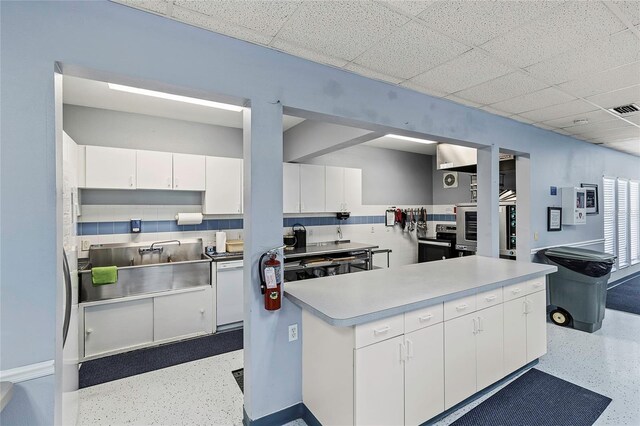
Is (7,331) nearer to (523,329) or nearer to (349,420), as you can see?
(349,420)

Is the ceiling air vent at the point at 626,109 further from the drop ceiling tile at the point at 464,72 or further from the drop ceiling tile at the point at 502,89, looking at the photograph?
the drop ceiling tile at the point at 464,72

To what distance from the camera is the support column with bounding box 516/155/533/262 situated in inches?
152

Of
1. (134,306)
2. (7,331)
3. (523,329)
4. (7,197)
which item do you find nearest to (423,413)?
(523,329)

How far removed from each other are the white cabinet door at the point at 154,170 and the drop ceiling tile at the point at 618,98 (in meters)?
4.75

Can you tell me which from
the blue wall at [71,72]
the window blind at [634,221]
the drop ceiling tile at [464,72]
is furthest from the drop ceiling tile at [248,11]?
the window blind at [634,221]

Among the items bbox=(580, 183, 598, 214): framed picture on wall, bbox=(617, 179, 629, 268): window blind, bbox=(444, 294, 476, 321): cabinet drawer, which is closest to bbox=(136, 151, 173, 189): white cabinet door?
bbox=(444, 294, 476, 321): cabinet drawer

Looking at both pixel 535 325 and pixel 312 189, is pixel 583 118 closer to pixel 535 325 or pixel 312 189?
pixel 535 325

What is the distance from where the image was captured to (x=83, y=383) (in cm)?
263

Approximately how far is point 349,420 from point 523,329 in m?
1.93

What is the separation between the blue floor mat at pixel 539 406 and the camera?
211cm

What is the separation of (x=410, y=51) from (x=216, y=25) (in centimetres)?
131

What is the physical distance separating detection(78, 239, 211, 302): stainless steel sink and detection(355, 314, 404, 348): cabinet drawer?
2595mm

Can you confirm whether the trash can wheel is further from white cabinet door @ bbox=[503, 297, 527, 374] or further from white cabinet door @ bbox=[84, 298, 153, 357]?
white cabinet door @ bbox=[84, 298, 153, 357]

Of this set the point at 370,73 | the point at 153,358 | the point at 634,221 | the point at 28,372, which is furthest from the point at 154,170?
the point at 634,221
